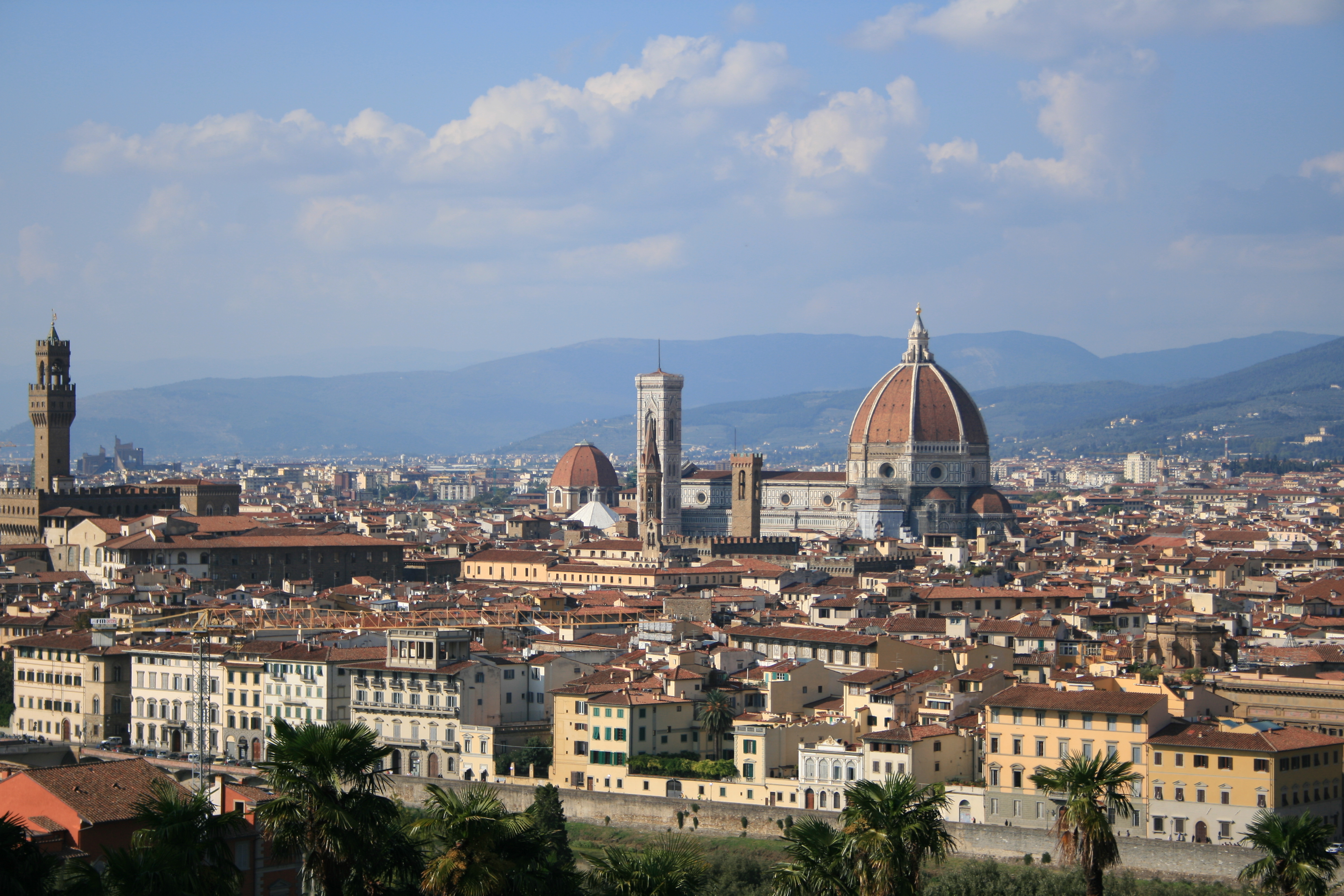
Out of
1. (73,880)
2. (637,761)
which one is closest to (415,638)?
(637,761)

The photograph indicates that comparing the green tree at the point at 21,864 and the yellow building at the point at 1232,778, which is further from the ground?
the green tree at the point at 21,864

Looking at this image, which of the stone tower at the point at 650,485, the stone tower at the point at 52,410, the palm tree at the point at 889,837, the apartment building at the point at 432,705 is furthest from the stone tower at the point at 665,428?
the palm tree at the point at 889,837

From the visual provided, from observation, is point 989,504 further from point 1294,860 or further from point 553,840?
point 1294,860

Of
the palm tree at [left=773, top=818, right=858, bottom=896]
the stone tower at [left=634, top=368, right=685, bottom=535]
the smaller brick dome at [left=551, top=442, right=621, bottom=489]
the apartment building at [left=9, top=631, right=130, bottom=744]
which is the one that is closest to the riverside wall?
the apartment building at [left=9, top=631, right=130, bottom=744]

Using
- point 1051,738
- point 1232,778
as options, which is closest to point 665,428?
point 1051,738

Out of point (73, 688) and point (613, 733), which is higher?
point (73, 688)

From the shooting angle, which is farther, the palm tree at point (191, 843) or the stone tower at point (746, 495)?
the stone tower at point (746, 495)

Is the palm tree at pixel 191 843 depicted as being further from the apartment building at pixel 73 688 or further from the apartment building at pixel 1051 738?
the apartment building at pixel 73 688
